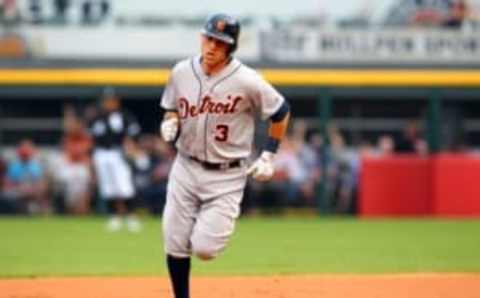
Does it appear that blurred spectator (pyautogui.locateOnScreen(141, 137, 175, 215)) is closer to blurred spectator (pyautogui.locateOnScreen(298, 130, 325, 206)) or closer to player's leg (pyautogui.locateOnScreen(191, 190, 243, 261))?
→ blurred spectator (pyautogui.locateOnScreen(298, 130, 325, 206))

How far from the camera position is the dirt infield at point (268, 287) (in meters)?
8.50

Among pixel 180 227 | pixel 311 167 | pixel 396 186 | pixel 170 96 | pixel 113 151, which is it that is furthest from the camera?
pixel 311 167

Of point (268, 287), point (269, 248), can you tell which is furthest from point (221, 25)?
point (269, 248)

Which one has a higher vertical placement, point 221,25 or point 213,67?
point 221,25

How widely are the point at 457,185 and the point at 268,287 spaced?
1030 cm

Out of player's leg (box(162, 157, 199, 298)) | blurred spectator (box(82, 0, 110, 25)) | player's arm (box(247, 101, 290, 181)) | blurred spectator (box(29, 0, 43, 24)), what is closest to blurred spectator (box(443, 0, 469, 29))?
blurred spectator (box(82, 0, 110, 25))

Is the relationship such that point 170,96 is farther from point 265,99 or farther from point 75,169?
point 75,169

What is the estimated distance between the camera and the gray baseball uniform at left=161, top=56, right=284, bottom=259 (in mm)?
7184

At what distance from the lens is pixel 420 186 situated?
19109mm

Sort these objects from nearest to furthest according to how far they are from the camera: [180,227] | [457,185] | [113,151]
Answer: [180,227] < [113,151] < [457,185]

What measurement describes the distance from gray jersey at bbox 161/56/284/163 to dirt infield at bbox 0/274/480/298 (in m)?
1.53

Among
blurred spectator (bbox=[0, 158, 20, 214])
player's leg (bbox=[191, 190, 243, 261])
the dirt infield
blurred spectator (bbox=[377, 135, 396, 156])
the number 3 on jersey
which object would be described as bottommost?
blurred spectator (bbox=[0, 158, 20, 214])

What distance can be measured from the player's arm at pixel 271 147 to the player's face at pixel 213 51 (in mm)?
496

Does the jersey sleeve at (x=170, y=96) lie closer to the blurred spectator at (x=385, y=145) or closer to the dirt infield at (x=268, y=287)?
the dirt infield at (x=268, y=287)
